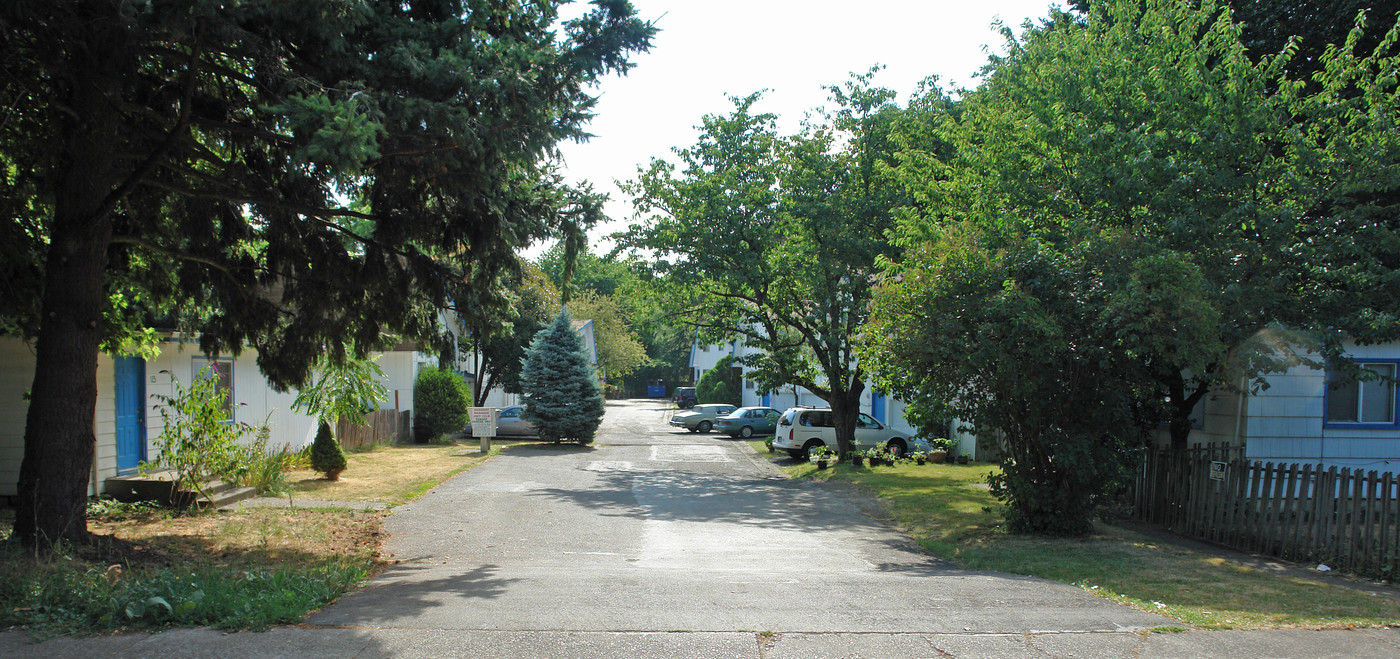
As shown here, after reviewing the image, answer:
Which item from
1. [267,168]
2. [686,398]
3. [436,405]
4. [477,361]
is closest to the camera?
[267,168]

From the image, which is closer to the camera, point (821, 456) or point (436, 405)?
point (821, 456)

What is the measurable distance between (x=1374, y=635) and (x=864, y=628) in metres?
3.74

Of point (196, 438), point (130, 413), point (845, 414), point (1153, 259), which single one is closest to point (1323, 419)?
point (1153, 259)

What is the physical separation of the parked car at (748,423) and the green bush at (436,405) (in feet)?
36.4

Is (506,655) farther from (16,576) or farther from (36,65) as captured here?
(36,65)

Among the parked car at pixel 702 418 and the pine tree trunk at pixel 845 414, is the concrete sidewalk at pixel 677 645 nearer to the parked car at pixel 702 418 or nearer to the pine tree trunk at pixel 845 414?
the pine tree trunk at pixel 845 414

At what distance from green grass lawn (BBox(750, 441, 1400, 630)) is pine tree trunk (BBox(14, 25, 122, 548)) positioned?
30.7ft

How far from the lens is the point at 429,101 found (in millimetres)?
7316

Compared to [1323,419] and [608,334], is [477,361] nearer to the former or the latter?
[608,334]

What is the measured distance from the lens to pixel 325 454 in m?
15.9

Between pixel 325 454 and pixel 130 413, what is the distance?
3.41 metres

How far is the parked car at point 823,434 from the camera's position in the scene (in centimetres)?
2325

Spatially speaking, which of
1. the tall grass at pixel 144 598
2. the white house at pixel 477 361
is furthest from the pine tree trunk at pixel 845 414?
the tall grass at pixel 144 598

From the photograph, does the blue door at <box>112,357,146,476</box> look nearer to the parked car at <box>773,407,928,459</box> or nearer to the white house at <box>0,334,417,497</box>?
the white house at <box>0,334,417,497</box>
